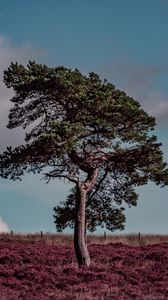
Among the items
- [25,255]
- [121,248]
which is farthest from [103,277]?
[121,248]

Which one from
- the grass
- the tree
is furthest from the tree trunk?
the grass

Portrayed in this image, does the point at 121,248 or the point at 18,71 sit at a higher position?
the point at 18,71

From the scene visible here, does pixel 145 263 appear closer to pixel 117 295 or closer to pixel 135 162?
pixel 135 162

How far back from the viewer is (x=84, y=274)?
92.1 feet

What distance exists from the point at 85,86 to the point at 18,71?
12.1 feet

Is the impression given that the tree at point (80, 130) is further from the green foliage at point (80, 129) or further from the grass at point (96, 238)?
the grass at point (96, 238)

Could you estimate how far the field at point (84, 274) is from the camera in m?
23.5

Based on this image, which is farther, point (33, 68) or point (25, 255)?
point (25, 255)

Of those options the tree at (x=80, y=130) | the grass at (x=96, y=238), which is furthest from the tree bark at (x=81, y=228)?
the grass at (x=96, y=238)

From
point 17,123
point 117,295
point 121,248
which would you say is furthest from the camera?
point 121,248

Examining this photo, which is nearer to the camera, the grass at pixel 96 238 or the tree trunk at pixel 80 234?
the tree trunk at pixel 80 234

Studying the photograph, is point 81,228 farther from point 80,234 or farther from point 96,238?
point 96,238

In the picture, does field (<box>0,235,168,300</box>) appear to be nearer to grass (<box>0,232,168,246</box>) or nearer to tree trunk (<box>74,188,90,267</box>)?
tree trunk (<box>74,188,90,267</box>)

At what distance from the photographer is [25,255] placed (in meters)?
35.9
